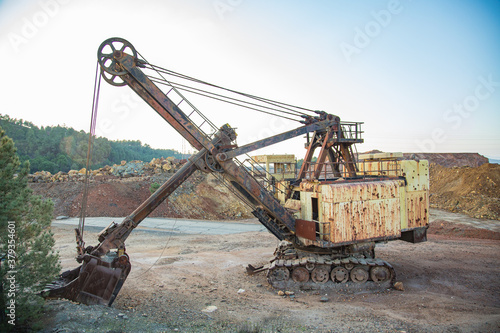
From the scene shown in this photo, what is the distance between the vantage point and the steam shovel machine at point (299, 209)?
777 centimetres

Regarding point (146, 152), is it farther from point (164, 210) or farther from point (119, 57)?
point (119, 57)

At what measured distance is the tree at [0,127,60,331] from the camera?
5219 mm

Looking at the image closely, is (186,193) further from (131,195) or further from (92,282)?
(92,282)

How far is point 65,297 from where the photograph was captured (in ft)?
23.0

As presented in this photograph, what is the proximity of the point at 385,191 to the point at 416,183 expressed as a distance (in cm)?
150

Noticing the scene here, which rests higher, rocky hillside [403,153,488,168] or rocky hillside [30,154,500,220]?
rocky hillside [403,153,488,168]

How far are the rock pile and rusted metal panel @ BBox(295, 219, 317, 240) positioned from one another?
2336 centimetres

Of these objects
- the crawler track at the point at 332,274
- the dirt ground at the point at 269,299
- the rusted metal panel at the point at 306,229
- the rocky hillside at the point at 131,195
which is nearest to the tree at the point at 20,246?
the dirt ground at the point at 269,299

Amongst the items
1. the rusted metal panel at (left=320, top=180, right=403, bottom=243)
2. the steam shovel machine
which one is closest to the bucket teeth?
the steam shovel machine

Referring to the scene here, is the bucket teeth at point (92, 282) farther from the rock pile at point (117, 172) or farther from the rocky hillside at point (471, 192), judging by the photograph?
the rocky hillside at point (471, 192)

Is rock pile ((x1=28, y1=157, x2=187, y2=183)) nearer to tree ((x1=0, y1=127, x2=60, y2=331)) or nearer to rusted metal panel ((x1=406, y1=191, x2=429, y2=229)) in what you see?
tree ((x1=0, y1=127, x2=60, y2=331))

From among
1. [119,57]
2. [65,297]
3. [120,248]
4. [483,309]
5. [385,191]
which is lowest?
[483,309]

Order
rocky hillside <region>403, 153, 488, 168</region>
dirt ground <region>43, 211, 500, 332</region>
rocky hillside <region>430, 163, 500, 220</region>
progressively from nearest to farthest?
dirt ground <region>43, 211, 500, 332</region> → rocky hillside <region>430, 163, 500, 220</region> → rocky hillside <region>403, 153, 488, 168</region>

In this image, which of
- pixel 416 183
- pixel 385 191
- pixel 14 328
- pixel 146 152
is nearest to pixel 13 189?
pixel 14 328
